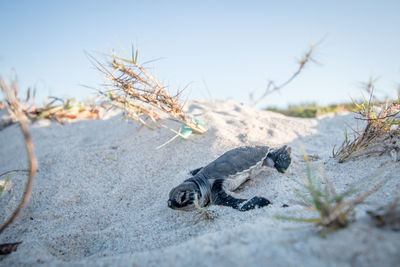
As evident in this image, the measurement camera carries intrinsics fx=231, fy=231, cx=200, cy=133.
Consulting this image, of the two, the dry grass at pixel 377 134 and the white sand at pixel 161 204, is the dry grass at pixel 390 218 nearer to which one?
the white sand at pixel 161 204

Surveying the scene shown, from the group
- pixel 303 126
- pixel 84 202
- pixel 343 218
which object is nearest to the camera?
pixel 343 218

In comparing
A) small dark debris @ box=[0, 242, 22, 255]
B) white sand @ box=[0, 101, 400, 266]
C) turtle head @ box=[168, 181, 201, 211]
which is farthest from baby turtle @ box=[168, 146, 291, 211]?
small dark debris @ box=[0, 242, 22, 255]

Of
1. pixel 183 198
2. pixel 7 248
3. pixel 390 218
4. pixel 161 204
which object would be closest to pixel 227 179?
pixel 183 198

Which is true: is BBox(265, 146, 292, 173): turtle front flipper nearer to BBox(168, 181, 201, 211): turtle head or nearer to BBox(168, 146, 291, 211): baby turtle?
BBox(168, 146, 291, 211): baby turtle

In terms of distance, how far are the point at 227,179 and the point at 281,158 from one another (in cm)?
81

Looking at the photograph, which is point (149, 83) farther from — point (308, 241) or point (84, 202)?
point (308, 241)

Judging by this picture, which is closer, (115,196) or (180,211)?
(180,211)

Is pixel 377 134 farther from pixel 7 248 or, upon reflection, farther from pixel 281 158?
pixel 7 248

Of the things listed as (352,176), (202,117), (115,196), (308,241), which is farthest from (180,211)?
(202,117)

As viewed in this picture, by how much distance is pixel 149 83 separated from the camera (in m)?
2.57

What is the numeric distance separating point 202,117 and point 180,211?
2.20 meters

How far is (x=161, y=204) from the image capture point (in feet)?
7.73

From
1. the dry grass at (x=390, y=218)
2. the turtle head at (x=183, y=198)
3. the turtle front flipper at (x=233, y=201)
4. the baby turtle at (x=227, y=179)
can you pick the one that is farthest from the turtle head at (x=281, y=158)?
the dry grass at (x=390, y=218)

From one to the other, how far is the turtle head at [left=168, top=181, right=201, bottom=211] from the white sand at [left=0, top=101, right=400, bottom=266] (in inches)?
4.9
